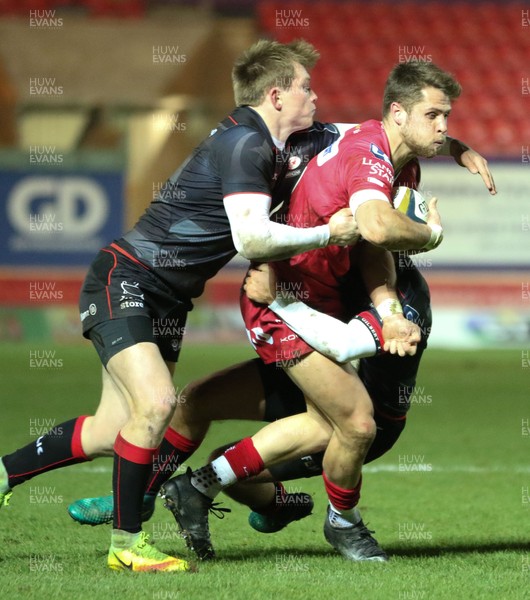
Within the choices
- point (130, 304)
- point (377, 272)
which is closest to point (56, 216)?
point (130, 304)

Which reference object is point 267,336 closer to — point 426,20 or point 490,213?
point 490,213

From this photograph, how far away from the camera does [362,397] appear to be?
447 centimetres

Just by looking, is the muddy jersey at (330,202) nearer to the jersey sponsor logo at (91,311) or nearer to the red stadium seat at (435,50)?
the jersey sponsor logo at (91,311)

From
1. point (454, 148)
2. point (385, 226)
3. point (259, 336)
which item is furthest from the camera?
point (454, 148)

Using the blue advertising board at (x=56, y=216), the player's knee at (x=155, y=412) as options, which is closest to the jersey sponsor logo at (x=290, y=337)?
the player's knee at (x=155, y=412)

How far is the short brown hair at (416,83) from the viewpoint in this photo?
4523mm

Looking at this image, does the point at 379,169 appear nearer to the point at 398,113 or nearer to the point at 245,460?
the point at 398,113

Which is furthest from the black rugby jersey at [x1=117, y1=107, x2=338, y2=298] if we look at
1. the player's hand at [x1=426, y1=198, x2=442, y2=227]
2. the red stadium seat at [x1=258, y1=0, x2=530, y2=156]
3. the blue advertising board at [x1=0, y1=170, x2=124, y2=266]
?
the red stadium seat at [x1=258, y1=0, x2=530, y2=156]

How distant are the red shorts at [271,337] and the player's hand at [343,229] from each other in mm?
472

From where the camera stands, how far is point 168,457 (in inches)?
193

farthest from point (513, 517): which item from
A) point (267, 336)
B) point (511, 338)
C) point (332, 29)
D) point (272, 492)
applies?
point (332, 29)

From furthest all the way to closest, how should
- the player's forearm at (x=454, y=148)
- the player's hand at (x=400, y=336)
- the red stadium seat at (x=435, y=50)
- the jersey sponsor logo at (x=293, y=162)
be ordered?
the red stadium seat at (x=435, y=50) → the player's forearm at (x=454, y=148) → the jersey sponsor logo at (x=293, y=162) → the player's hand at (x=400, y=336)

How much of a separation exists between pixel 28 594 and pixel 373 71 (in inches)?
546

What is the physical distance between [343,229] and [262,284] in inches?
20.0
